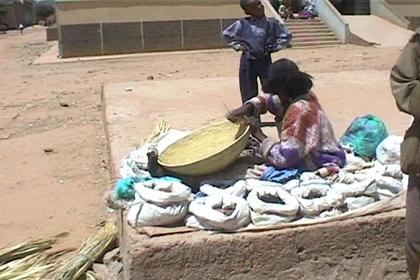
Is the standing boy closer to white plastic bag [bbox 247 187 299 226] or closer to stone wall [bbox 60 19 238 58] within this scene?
white plastic bag [bbox 247 187 299 226]

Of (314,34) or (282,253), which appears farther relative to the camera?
(314,34)

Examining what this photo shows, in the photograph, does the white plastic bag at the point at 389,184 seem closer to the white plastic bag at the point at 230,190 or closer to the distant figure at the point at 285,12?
the white plastic bag at the point at 230,190

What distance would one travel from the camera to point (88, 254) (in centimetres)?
393

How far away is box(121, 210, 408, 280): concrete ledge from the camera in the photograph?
10.1 feet

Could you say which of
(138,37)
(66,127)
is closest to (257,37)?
(66,127)

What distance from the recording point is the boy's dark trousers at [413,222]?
8.25ft

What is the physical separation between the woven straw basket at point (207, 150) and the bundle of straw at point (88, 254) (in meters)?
0.61

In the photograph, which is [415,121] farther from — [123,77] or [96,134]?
[123,77]

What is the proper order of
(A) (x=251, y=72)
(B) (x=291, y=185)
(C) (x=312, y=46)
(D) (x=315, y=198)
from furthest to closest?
(C) (x=312, y=46)
(A) (x=251, y=72)
(B) (x=291, y=185)
(D) (x=315, y=198)

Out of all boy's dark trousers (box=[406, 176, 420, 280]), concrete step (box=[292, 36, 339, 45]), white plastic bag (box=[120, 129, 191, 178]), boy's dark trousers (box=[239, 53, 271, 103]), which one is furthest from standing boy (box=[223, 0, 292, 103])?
concrete step (box=[292, 36, 339, 45])

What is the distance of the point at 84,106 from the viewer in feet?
32.5

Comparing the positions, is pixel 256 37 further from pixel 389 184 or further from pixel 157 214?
pixel 157 214

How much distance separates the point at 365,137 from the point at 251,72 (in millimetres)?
2106

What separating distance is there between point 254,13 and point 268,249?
3239 mm
